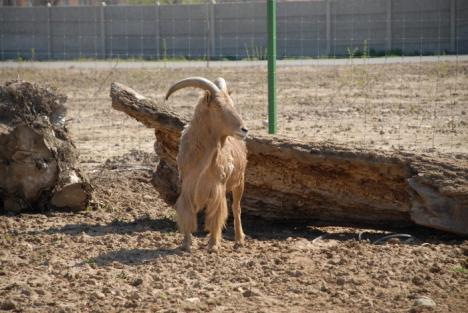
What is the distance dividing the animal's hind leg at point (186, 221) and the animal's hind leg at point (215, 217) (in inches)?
6.6

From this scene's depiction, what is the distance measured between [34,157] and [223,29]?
24871 mm

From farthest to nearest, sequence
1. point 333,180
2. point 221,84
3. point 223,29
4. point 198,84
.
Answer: point 223,29, point 333,180, point 221,84, point 198,84

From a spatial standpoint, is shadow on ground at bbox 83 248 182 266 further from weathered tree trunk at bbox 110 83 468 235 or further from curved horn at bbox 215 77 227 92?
curved horn at bbox 215 77 227 92

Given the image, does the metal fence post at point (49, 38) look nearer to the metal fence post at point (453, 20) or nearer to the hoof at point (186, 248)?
the metal fence post at point (453, 20)

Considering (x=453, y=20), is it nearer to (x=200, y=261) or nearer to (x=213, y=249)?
(x=213, y=249)

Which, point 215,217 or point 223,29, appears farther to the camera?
point 223,29

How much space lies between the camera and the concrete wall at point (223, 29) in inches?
1196

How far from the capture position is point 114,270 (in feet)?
23.4

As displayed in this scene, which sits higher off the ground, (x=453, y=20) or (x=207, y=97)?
(x=453, y=20)

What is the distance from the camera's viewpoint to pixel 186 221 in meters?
7.88

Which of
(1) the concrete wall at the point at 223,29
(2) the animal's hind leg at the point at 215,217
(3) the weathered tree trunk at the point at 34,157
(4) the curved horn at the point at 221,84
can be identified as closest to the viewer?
(2) the animal's hind leg at the point at 215,217

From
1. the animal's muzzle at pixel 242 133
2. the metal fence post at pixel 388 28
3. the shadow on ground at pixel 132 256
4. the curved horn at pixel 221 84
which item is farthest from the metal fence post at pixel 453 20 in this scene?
the shadow on ground at pixel 132 256

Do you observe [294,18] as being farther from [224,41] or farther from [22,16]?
[22,16]

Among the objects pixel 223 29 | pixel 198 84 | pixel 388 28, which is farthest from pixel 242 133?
pixel 223 29
